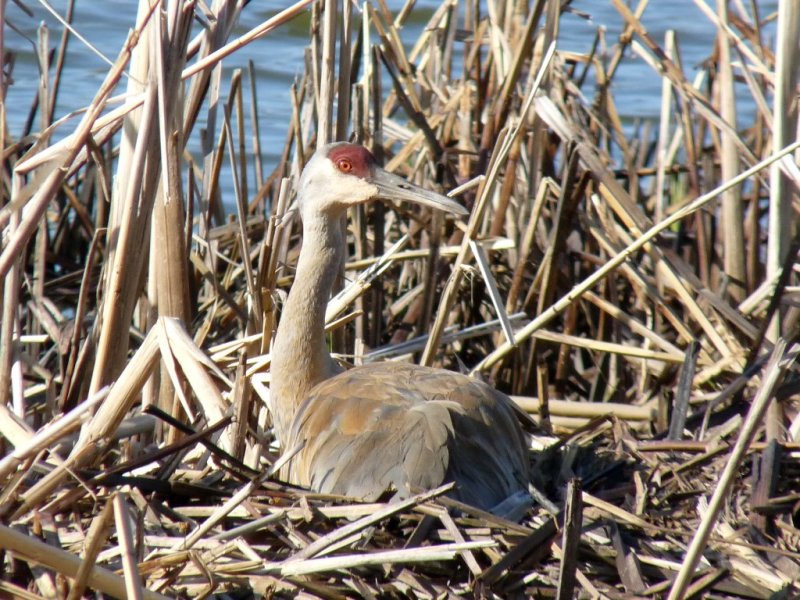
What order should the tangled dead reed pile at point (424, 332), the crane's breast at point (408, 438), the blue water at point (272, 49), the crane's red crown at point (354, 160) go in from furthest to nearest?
the blue water at point (272, 49) → the crane's red crown at point (354, 160) → the crane's breast at point (408, 438) → the tangled dead reed pile at point (424, 332)

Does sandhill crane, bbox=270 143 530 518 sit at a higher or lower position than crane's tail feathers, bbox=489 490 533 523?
higher

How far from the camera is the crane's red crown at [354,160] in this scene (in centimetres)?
351

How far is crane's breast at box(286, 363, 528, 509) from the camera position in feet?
9.86

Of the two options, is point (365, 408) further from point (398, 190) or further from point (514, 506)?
point (398, 190)

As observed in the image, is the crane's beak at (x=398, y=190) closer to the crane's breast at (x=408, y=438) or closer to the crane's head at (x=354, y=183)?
the crane's head at (x=354, y=183)

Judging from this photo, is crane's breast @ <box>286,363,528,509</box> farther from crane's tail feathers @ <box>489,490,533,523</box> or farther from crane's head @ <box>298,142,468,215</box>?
crane's head @ <box>298,142,468,215</box>

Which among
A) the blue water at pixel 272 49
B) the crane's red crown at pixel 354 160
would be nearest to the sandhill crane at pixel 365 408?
the crane's red crown at pixel 354 160

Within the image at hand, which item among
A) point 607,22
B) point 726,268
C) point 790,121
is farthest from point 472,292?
point 607,22

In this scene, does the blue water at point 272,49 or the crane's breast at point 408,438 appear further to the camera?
the blue water at point 272,49

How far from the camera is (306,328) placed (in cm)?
354

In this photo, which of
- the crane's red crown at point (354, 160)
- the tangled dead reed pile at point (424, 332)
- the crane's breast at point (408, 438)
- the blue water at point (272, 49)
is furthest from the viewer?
the blue water at point (272, 49)

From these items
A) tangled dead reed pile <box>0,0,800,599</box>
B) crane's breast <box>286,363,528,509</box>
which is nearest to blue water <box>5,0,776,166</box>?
tangled dead reed pile <box>0,0,800,599</box>

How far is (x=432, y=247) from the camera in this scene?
4324mm

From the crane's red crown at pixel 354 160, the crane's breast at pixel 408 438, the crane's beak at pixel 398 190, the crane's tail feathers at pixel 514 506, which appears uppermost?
the crane's red crown at pixel 354 160
